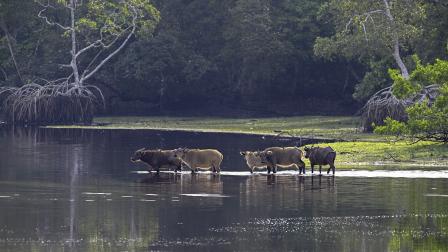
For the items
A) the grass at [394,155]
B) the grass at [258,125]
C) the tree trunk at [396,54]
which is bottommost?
the grass at [394,155]

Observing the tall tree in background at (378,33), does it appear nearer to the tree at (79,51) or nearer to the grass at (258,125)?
the grass at (258,125)

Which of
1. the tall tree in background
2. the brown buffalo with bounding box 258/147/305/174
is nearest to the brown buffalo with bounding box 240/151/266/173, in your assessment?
the brown buffalo with bounding box 258/147/305/174

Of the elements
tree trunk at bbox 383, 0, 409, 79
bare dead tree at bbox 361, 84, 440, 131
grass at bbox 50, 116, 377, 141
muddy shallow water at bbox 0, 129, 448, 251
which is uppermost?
tree trunk at bbox 383, 0, 409, 79

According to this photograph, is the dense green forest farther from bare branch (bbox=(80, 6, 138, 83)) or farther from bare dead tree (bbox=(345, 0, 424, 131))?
bare dead tree (bbox=(345, 0, 424, 131))

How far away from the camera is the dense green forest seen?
7975 centimetres

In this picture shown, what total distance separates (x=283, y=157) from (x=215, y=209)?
9247mm

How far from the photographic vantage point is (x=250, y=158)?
36125 mm

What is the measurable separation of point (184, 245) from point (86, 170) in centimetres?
1610

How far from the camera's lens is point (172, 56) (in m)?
81.1

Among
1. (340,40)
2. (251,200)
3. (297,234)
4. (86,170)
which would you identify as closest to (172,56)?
(340,40)

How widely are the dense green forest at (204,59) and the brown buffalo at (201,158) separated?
130 ft

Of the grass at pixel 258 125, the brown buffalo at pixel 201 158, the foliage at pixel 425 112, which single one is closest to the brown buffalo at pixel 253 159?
the brown buffalo at pixel 201 158

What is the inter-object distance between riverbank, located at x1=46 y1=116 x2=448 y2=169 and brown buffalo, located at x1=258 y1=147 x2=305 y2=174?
298 centimetres

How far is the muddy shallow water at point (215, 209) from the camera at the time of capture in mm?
22422
